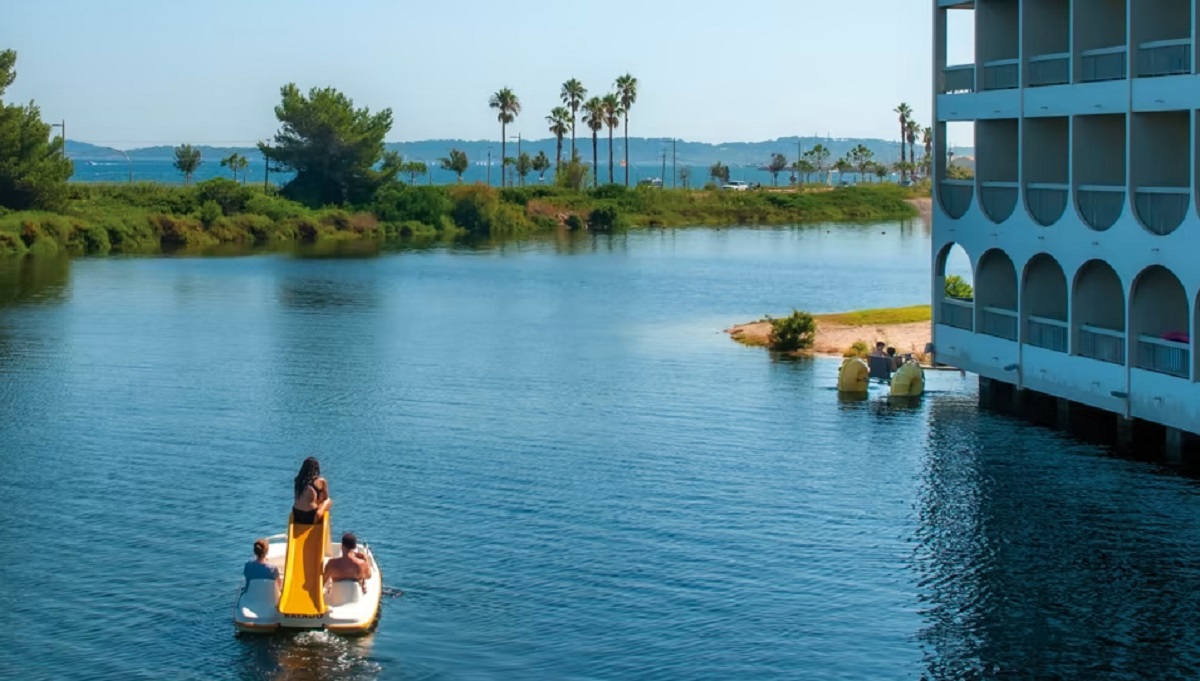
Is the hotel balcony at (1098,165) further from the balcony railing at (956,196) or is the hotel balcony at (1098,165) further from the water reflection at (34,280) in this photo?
the water reflection at (34,280)

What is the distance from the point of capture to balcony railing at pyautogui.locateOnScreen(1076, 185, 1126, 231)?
1555 inches

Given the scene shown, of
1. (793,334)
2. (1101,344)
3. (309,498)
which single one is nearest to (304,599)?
(309,498)

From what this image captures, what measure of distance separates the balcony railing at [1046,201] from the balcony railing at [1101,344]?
9.11 ft

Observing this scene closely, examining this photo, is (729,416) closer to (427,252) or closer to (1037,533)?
(1037,533)

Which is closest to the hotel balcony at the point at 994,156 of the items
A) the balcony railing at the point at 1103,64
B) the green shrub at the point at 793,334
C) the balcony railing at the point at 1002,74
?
the balcony railing at the point at 1002,74

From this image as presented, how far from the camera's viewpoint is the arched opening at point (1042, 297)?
1697 inches

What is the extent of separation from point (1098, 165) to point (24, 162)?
9352cm

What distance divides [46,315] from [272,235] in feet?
211

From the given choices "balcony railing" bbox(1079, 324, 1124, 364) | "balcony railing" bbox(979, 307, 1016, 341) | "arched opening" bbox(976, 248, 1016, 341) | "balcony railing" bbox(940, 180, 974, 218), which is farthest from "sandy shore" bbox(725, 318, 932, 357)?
"balcony railing" bbox(1079, 324, 1124, 364)

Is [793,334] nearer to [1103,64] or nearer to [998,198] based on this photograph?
[998,198]

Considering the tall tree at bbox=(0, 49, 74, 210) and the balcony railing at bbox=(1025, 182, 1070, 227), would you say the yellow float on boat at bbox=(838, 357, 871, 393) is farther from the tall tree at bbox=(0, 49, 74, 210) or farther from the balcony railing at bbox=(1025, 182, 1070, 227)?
the tall tree at bbox=(0, 49, 74, 210)

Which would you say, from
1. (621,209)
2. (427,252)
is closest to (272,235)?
(427,252)

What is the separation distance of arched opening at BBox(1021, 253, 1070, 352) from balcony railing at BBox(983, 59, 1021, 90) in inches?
166

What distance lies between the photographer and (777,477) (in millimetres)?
38375
